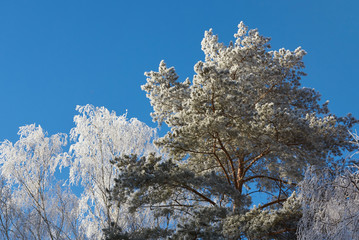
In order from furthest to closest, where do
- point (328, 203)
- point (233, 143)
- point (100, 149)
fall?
point (100, 149) → point (233, 143) → point (328, 203)

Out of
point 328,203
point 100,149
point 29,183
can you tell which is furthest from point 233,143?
point 29,183

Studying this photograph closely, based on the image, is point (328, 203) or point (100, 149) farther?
point (100, 149)

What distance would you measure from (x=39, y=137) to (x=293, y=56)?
7.96 meters

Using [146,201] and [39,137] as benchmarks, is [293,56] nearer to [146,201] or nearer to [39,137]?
[146,201]

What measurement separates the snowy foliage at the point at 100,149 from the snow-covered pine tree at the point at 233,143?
47.9 inches

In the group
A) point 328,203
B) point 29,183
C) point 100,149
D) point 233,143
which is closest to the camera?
point 328,203

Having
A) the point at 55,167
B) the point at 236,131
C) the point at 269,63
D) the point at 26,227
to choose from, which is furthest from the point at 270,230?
the point at 26,227

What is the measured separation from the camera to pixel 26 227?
36.9 ft

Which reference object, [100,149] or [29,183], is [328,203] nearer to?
[100,149]

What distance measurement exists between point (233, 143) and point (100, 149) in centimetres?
382

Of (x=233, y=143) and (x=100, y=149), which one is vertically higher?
(x=100, y=149)

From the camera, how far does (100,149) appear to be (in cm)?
1038

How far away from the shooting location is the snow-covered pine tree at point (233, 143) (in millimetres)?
7234

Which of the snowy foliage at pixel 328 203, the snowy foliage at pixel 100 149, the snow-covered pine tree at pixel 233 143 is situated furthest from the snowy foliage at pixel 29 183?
the snowy foliage at pixel 328 203
